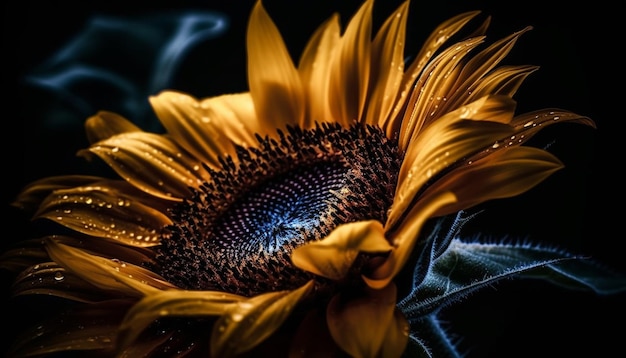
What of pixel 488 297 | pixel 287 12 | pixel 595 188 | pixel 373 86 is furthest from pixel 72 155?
pixel 595 188

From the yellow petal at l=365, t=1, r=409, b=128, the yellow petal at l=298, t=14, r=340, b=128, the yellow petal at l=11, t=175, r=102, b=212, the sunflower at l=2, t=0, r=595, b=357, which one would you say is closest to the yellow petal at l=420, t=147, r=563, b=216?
the sunflower at l=2, t=0, r=595, b=357

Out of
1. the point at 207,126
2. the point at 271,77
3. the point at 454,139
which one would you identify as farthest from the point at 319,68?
the point at 454,139

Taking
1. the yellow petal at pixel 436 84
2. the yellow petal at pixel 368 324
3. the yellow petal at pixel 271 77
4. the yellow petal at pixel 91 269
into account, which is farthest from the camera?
the yellow petal at pixel 271 77

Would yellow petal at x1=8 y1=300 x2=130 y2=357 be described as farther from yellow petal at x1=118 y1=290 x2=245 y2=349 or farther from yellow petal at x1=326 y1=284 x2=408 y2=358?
yellow petal at x1=326 y1=284 x2=408 y2=358

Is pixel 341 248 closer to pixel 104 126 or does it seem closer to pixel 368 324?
pixel 368 324

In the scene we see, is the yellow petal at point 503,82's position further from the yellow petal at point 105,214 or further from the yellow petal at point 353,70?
the yellow petal at point 105,214

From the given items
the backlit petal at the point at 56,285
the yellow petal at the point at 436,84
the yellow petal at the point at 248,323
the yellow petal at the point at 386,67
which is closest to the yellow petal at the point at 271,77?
the yellow petal at the point at 386,67

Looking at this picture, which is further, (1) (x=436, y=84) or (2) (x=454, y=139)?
(1) (x=436, y=84)

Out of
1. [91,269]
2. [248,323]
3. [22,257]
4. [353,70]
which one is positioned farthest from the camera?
[353,70]
